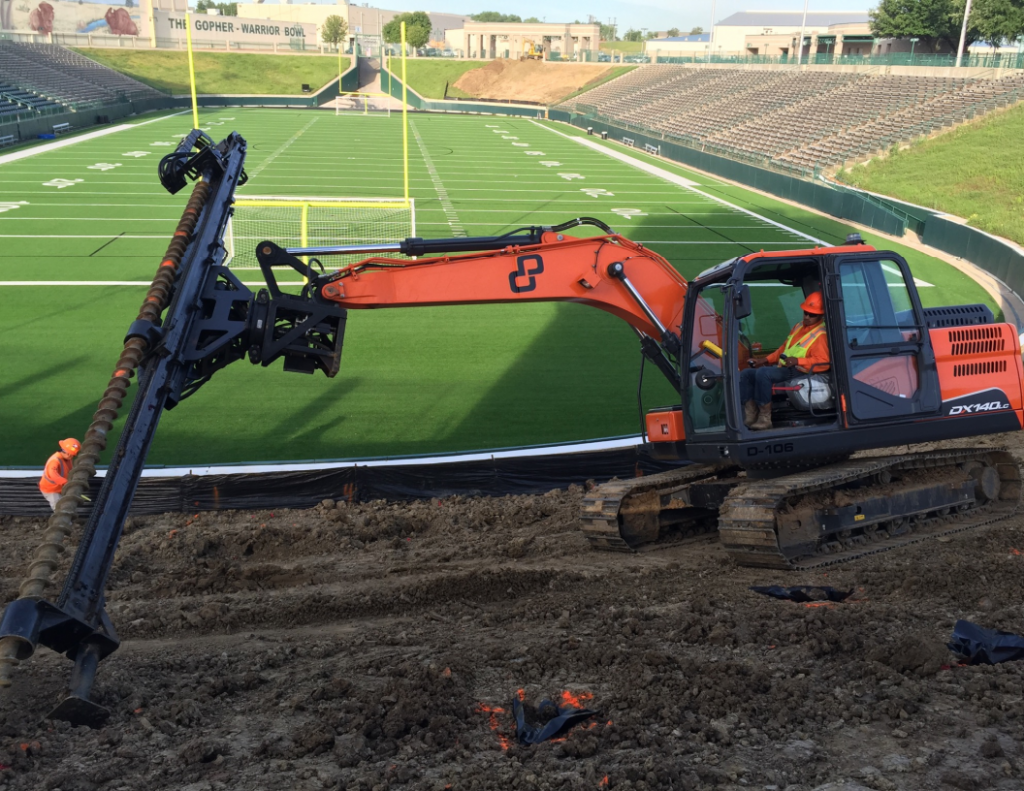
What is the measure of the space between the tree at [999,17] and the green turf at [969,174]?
23.2 metres

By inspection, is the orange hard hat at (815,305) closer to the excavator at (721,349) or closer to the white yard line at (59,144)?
the excavator at (721,349)

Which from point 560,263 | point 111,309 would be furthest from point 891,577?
point 111,309

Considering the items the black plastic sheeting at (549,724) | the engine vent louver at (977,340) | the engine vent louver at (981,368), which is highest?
the engine vent louver at (977,340)

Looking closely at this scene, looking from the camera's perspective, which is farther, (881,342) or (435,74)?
(435,74)

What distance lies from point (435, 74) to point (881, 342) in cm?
9472

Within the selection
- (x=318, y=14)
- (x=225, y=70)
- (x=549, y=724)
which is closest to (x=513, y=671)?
(x=549, y=724)

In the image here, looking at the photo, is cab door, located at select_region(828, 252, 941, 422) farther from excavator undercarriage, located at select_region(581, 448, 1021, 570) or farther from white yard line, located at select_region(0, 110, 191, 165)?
white yard line, located at select_region(0, 110, 191, 165)

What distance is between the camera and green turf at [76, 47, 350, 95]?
81.4 m

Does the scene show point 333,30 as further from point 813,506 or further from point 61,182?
point 813,506

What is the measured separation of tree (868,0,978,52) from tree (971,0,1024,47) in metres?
4.48

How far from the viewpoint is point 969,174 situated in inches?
1335

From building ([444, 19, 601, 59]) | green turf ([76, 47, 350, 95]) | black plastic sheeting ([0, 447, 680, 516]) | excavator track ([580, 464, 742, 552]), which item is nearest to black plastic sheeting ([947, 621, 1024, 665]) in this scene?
excavator track ([580, 464, 742, 552])

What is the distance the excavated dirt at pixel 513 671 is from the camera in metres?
5.29

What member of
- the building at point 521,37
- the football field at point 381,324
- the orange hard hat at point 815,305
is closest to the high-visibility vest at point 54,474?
the football field at point 381,324
